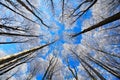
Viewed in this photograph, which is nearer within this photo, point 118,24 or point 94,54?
point 118,24

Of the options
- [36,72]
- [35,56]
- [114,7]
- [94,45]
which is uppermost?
[114,7]

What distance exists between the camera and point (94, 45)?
55.3ft

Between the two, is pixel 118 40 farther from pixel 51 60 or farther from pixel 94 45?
pixel 51 60

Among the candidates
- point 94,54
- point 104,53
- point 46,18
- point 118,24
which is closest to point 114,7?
point 118,24

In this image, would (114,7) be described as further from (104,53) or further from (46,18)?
(46,18)

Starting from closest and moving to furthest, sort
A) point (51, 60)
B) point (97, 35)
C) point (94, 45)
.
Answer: point (97, 35) → point (94, 45) → point (51, 60)

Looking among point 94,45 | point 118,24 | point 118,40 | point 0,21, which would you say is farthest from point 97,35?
point 0,21

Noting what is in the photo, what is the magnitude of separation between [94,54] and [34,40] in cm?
642

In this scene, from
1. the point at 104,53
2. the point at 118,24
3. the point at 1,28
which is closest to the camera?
the point at 1,28

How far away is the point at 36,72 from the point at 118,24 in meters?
9.15

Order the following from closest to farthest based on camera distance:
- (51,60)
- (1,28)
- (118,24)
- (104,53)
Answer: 1. (1,28)
2. (118,24)
3. (104,53)
4. (51,60)

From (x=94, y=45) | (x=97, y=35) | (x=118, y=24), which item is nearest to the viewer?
(x=118, y=24)

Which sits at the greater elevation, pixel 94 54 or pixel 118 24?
pixel 118 24

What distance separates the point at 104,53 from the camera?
48.5 ft
